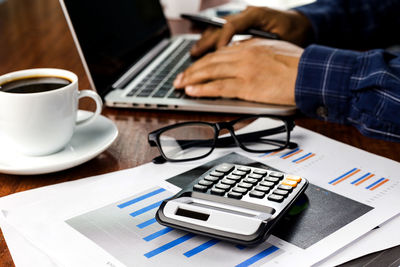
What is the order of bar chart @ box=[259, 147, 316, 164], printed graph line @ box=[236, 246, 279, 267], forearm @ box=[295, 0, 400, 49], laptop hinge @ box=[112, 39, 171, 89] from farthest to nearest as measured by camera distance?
forearm @ box=[295, 0, 400, 49] → laptop hinge @ box=[112, 39, 171, 89] → bar chart @ box=[259, 147, 316, 164] → printed graph line @ box=[236, 246, 279, 267]

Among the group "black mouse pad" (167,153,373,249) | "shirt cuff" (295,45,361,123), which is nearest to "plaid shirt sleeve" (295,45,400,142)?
"shirt cuff" (295,45,361,123)

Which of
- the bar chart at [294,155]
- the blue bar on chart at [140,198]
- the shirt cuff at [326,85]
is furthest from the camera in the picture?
the shirt cuff at [326,85]

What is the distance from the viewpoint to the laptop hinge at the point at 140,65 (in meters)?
0.87

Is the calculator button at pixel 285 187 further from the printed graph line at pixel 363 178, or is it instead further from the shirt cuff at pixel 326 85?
the shirt cuff at pixel 326 85

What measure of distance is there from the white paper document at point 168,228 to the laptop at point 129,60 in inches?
6.9

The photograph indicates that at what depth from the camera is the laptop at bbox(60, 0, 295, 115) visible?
78 cm

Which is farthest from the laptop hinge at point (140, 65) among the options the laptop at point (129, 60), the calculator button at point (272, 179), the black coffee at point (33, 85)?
the calculator button at point (272, 179)

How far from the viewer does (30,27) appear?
129 centimetres

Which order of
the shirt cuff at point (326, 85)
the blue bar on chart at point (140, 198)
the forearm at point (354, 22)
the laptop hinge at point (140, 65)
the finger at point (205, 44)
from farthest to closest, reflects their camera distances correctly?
the forearm at point (354, 22), the finger at point (205, 44), the laptop hinge at point (140, 65), the shirt cuff at point (326, 85), the blue bar on chart at point (140, 198)

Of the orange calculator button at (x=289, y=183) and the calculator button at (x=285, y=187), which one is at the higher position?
the calculator button at (x=285, y=187)

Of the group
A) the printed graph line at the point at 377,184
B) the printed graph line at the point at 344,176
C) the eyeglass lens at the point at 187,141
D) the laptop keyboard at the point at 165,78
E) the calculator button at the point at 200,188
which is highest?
the laptop keyboard at the point at 165,78

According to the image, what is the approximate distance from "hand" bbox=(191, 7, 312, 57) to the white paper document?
433mm

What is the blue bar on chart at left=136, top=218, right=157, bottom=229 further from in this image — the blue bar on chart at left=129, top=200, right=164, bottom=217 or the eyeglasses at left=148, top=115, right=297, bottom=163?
the eyeglasses at left=148, top=115, right=297, bottom=163

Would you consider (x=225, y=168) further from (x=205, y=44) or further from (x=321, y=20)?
A: (x=321, y=20)
